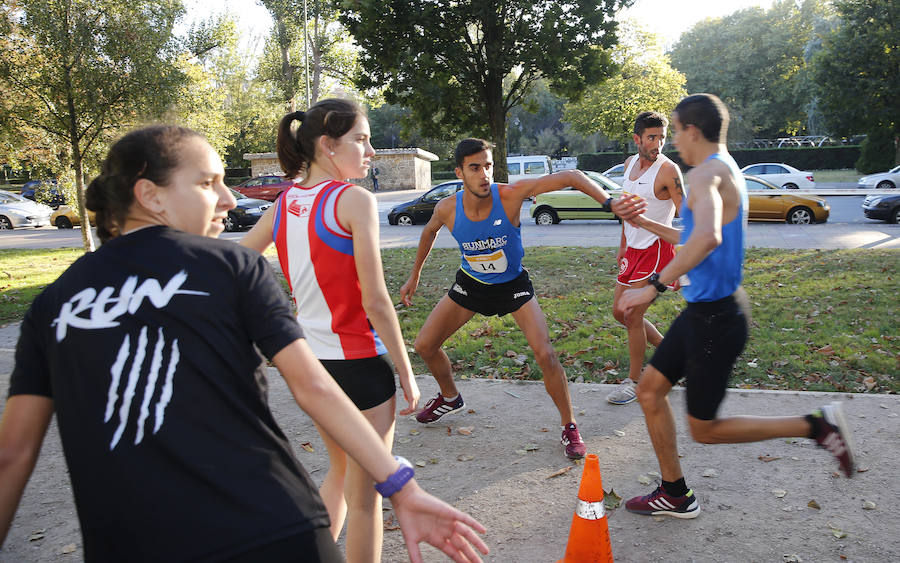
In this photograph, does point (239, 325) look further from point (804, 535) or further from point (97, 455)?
point (804, 535)

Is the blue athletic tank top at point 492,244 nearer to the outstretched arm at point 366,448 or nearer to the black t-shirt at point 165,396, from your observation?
the outstretched arm at point 366,448

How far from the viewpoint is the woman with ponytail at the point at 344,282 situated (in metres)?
2.69

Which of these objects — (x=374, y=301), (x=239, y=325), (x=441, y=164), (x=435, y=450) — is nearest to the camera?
(x=239, y=325)

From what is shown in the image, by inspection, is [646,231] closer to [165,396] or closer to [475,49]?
[165,396]

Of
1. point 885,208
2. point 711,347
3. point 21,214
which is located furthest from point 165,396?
point 21,214

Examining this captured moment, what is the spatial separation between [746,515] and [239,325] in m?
3.27

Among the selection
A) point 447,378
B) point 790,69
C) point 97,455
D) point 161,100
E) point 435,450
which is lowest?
point 435,450

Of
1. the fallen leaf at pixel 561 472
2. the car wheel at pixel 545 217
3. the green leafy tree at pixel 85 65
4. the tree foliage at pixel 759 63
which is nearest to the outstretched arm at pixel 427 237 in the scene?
the fallen leaf at pixel 561 472

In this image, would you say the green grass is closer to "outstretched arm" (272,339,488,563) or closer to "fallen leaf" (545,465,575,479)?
"fallen leaf" (545,465,575,479)

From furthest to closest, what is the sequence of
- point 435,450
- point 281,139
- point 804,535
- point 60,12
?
point 60,12, point 435,450, point 804,535, point 281,139

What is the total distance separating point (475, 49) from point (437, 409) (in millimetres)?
11033

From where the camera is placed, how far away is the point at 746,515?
374 cm

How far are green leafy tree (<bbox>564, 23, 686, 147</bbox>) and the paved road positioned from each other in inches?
750

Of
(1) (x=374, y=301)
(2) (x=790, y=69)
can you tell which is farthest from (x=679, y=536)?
(2) (x=790, y=69)
